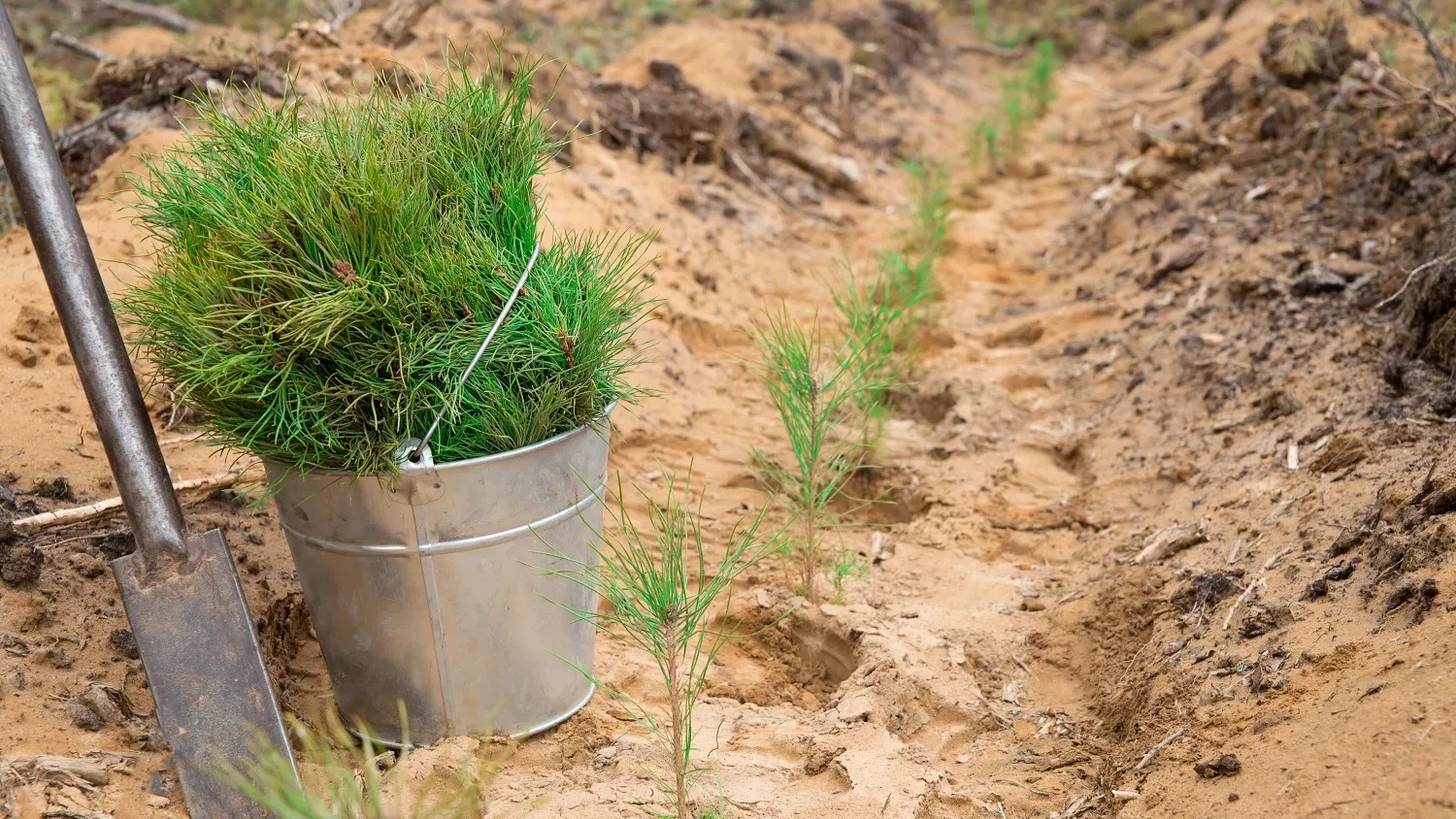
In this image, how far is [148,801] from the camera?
1801 millimetres

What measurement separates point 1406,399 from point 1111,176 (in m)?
3.88

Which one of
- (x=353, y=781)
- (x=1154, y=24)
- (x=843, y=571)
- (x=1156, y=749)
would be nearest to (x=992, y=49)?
(x=1154, y=24)

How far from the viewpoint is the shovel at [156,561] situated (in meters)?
1.88

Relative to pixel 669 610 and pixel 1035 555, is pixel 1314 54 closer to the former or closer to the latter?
pixel 1035 555

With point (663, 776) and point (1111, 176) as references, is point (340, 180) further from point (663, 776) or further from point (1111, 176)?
point (1111, 176)

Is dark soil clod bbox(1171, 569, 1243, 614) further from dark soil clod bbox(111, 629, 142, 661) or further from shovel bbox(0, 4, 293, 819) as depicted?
dark soil clod bbox(111, 629, 142, 661)

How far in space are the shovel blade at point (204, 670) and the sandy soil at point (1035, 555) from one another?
0.22ft

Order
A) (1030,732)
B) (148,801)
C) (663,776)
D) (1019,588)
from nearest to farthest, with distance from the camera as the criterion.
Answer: (148,801)
(663,776)
(1030,732)
(1019,588)

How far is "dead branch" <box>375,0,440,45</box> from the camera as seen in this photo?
5.12m

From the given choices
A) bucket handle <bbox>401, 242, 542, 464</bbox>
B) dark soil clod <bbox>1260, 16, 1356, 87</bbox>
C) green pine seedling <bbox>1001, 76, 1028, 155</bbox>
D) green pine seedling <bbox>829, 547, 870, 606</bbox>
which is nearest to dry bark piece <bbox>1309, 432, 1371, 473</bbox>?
green pine seedling <bbox>829, 547, 870, 606</bbox>

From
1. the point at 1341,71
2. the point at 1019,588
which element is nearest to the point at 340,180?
the point at 1019,588

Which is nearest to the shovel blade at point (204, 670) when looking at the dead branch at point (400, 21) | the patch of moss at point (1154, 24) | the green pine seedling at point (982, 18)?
the dead branch at point (400, 21)

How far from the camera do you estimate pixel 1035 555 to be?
9.91 feet

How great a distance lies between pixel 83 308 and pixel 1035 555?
2.29m
